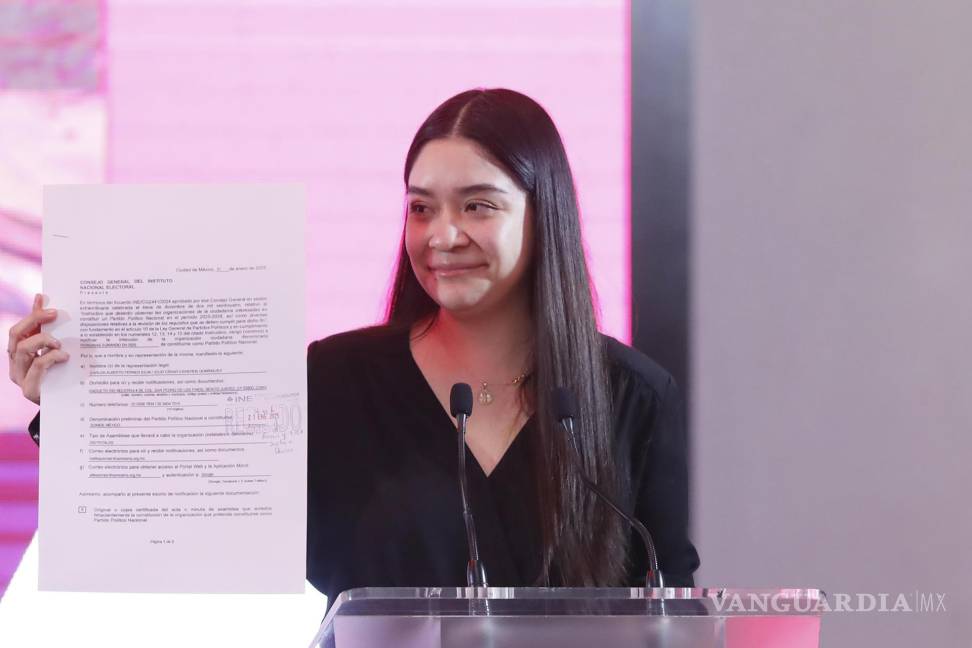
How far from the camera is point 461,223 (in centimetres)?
166

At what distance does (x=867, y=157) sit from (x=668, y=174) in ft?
1.81

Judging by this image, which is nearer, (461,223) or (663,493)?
(461,223)

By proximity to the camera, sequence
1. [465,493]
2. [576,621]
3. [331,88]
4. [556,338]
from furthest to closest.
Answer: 1. [331,88]
2. [556,338]
3. [465,493]
4. [576,621]

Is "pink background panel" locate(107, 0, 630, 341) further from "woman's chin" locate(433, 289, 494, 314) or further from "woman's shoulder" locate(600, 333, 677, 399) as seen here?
"woman's chin" locate(433, 289, 494, 314)

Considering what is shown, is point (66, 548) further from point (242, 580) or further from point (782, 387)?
point (782, 387)

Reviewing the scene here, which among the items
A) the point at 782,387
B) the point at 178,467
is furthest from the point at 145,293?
the point at 782,387

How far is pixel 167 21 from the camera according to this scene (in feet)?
9.03

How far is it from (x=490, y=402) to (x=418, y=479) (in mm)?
203

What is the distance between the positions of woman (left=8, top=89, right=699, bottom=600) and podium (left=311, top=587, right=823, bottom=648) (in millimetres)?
510

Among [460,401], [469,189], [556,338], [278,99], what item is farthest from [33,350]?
[278,99]

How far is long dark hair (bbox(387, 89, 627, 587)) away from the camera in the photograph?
65.9 inches

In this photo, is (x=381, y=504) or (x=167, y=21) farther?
(x=167, y=21)

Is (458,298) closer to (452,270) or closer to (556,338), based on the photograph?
(452,270)

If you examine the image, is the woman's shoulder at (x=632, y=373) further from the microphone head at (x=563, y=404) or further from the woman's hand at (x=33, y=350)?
the woman's hand at (x=33, y=350)
